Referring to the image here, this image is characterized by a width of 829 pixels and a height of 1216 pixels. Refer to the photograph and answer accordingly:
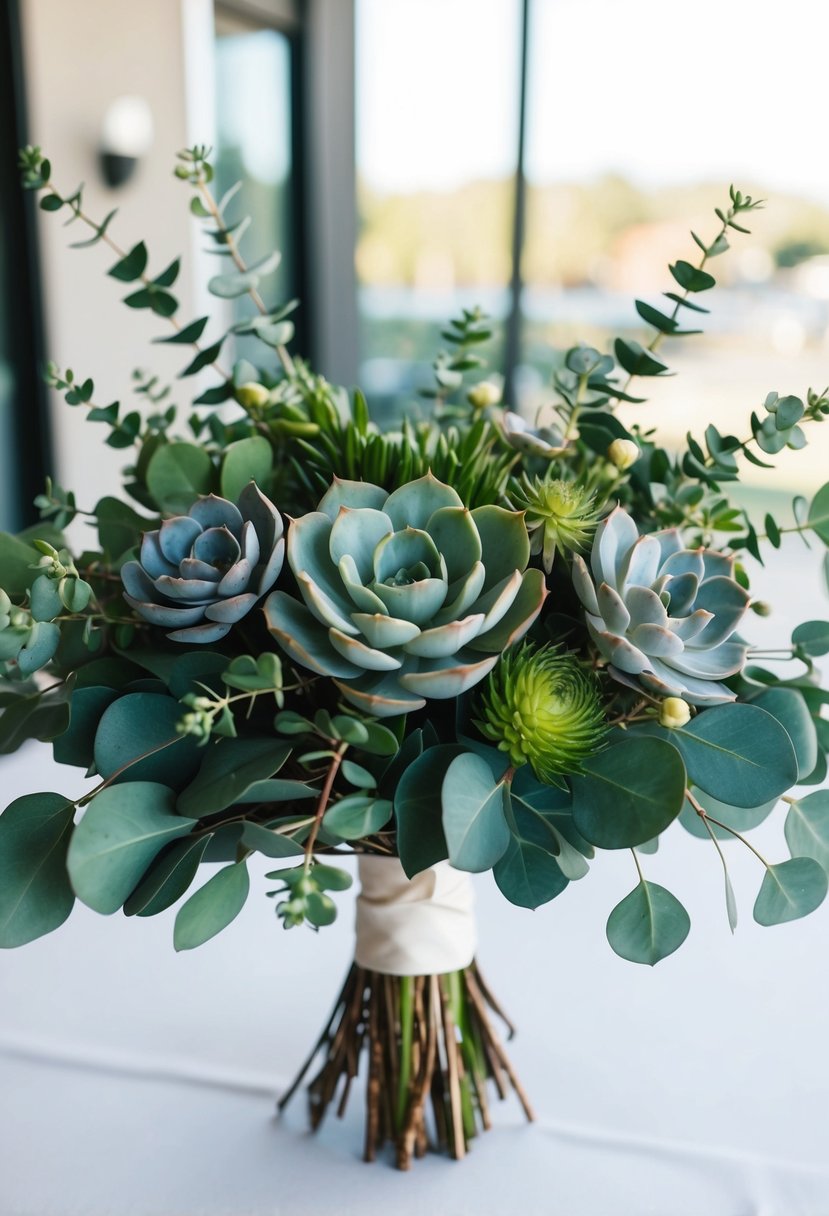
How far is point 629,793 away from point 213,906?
Result: 19 cm

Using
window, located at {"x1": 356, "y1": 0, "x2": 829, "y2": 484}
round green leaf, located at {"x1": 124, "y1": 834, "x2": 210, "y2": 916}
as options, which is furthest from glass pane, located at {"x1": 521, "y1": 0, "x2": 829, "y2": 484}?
round green leaf, located at {"x1": 124, "y1": 834, "x2": 210, "y2": 916}

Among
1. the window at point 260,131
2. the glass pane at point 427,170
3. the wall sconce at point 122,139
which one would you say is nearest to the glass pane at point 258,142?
the window at point 260,131

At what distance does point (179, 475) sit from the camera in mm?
571

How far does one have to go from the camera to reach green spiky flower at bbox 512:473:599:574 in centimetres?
48

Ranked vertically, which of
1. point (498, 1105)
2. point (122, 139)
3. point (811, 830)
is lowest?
point (498, 1105)

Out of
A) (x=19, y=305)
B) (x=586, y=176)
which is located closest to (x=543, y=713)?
(x=19, y=305)

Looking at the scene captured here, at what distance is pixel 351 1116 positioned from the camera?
2.20 feet

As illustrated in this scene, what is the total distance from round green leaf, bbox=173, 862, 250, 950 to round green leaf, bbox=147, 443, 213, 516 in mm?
220

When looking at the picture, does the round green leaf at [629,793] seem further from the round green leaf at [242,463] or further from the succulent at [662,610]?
the round green leaf at [242,463]

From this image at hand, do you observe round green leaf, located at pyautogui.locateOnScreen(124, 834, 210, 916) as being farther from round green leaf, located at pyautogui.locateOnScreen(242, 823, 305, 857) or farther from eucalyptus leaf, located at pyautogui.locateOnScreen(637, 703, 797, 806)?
eucalyptus leaf, located at pyautogui.locateOnScreen(637, 703, 797, 806)

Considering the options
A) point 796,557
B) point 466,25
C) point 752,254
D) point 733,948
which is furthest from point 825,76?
point 733,948

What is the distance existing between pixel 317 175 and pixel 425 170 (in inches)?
18.2

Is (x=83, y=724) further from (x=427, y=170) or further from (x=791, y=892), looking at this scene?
(x=427, y=170)

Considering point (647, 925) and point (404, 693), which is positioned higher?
point (404, 693)
